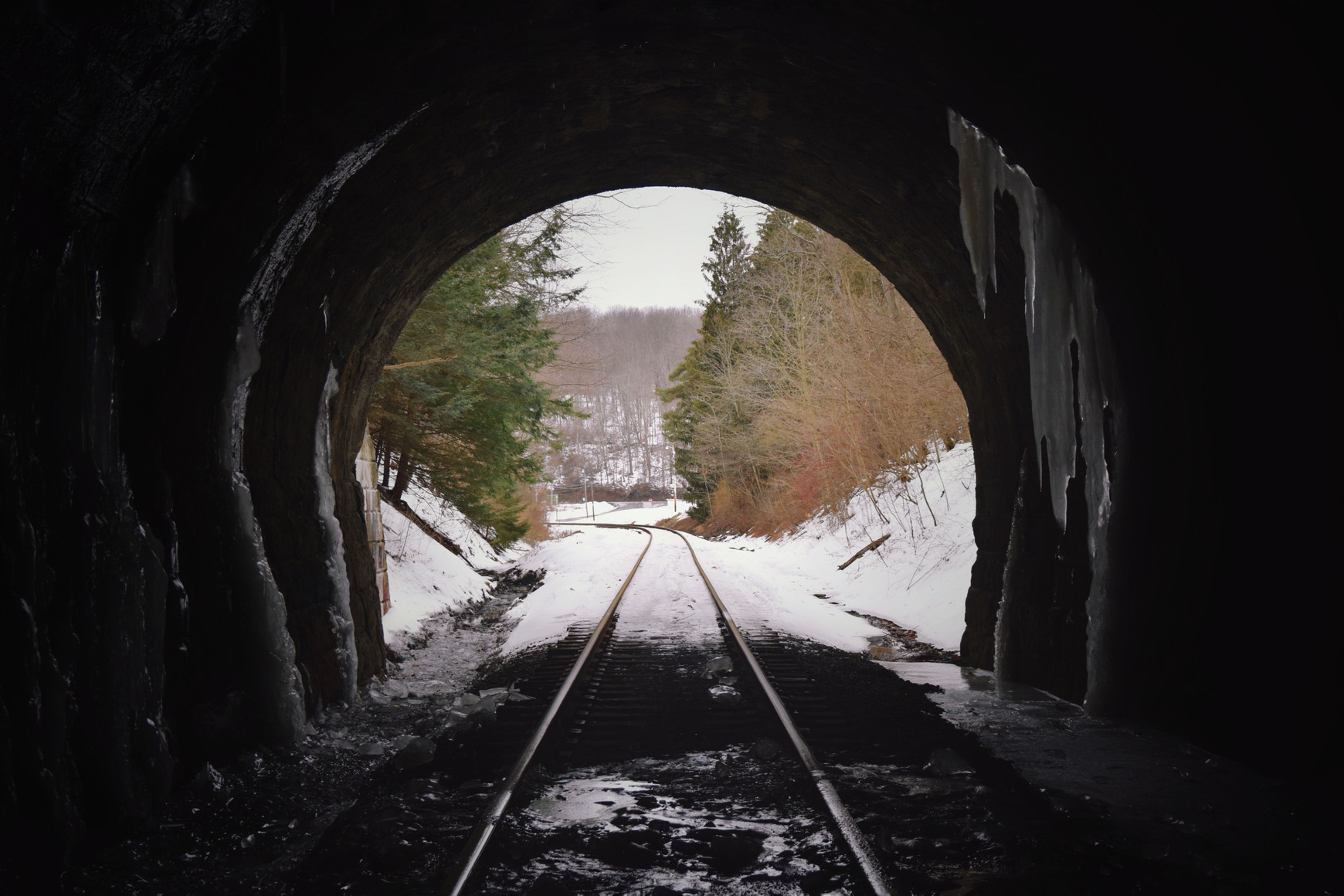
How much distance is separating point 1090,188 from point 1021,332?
4.71 feet

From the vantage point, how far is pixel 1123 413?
191 inches

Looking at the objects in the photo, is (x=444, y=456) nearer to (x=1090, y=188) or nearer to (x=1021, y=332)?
(x=1021, y=332)

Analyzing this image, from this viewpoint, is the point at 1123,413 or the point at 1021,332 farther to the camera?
the point at 1021,332

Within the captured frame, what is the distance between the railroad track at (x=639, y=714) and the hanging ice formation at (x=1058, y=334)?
216cm

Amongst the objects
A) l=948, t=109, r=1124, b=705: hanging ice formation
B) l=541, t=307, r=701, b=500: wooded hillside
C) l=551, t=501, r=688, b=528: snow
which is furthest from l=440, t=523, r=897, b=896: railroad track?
l=541, t=307, r=701, b=500: wooded hillside

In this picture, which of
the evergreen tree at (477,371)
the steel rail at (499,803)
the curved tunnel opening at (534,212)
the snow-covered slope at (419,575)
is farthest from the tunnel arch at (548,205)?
the evergreen tree at (477,371)

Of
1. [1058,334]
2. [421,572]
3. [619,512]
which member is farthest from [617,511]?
[1058,334]

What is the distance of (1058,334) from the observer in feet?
16.9

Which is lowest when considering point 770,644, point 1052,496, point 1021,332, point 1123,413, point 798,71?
point 770,644

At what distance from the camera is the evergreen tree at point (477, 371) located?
34.1 feet

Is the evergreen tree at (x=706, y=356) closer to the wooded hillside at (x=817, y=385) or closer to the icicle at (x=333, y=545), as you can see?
the wooded hillside at (x=817, y=385)

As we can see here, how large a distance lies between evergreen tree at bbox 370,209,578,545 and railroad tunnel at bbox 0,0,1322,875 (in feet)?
12.8

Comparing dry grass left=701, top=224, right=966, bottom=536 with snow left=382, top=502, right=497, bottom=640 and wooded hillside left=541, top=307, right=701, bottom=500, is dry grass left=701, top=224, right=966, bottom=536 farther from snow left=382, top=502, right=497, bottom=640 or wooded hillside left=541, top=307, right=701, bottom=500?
wooded hillside left=541, top=307, right=701, bottom=500

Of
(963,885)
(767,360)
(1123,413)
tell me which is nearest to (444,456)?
(767,360)
